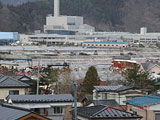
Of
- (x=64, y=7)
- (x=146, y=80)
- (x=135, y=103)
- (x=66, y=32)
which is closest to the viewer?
(x=135, y=103)

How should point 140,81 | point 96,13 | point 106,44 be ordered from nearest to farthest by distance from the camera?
point 140,81
point 106,44
point 96,13

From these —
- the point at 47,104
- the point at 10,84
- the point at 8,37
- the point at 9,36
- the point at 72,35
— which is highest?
the point at 72,35

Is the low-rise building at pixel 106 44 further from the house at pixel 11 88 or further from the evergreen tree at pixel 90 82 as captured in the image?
the house at pixel 11 88

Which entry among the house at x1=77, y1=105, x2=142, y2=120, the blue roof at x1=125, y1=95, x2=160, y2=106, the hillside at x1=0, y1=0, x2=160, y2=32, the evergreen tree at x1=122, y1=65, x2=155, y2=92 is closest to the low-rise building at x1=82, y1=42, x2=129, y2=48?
the hillside at x1=0, y1=0, x2=160, y2=32

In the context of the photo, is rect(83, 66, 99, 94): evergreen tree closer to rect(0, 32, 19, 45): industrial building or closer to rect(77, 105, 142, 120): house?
rect(77, 105, 142, 120): house

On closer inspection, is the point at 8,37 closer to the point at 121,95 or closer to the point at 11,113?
the point at 121,95

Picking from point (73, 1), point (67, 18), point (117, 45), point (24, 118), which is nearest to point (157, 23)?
point (73, 1)

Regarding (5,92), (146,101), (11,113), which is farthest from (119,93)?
(11,113)

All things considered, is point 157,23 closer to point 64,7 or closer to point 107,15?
point 107,15
